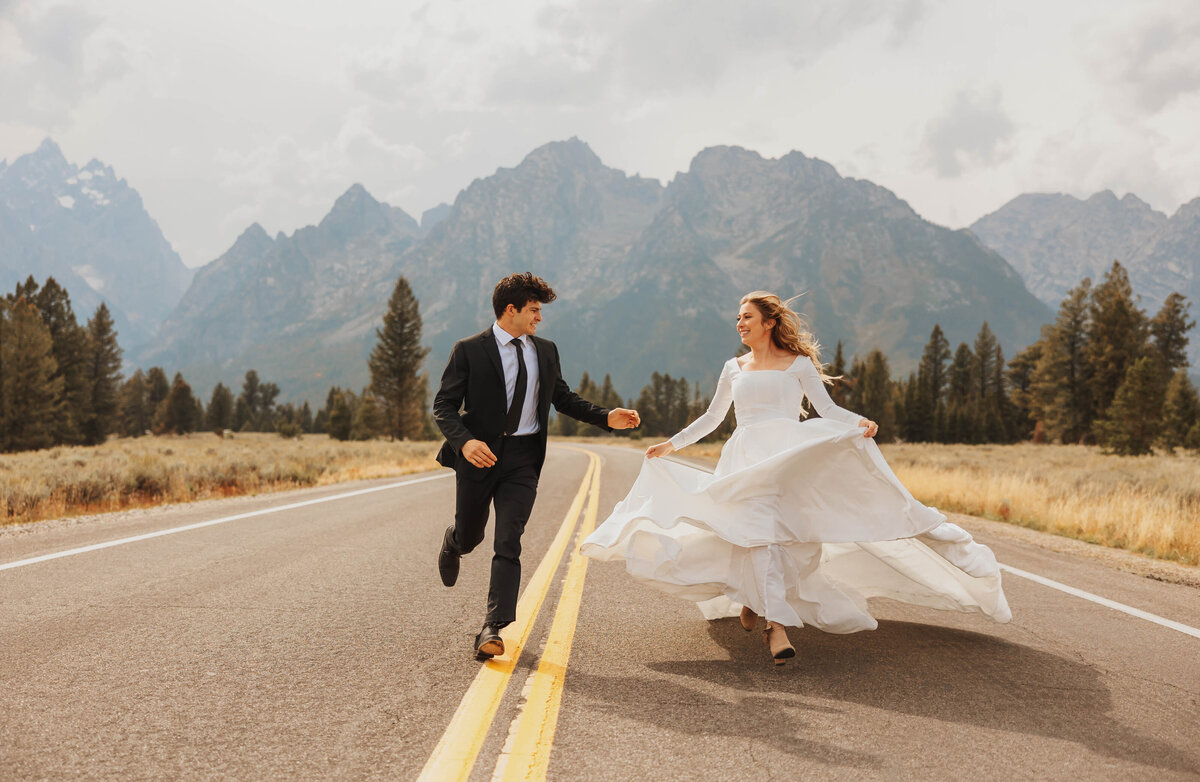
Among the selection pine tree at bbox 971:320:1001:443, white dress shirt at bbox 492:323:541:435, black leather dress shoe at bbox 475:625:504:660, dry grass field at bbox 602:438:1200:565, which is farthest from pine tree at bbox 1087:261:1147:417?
black leather dress shoe at bbox 475:625:504:660

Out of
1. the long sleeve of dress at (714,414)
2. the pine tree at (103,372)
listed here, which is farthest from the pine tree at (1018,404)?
the pine tree at (103,372)

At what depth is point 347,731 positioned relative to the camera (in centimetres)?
292

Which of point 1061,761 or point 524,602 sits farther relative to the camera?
point 524,602

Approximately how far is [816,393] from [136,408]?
10870cm

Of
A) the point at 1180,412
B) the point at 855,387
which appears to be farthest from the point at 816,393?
the point at 855,387

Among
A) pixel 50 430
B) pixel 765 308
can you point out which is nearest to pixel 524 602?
pixel 765 308

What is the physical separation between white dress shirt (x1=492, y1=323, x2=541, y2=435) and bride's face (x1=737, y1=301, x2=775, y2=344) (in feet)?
4.51

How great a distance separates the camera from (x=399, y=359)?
57844 mm

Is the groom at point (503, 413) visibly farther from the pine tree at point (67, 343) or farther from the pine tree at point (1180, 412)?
the pine tree at point (67, 343)

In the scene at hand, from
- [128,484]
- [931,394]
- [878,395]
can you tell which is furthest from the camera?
[931,394]

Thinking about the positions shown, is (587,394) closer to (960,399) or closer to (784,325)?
(960,399)

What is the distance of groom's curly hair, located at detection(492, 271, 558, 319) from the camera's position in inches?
174

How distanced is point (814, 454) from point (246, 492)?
13.9m

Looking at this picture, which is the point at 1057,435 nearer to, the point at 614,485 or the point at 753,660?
the point at 614,485
